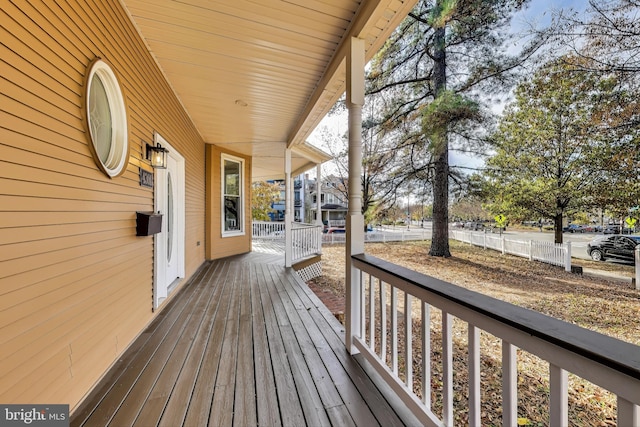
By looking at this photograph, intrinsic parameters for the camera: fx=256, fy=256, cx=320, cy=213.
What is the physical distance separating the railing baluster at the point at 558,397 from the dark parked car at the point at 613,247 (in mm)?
8888

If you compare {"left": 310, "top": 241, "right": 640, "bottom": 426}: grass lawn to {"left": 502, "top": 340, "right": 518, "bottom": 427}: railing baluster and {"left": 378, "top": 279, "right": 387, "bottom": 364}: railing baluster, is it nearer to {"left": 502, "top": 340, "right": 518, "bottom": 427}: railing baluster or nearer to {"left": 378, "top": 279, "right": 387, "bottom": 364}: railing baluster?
{"left": 378, "top": 279, "right": 387, "bottom": 364}: railing baluster

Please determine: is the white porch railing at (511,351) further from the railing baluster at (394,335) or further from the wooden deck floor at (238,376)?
the wooden deck floor at (238,376)

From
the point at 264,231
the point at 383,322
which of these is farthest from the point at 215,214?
the point at 383,322

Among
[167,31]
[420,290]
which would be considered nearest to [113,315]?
[420,290]

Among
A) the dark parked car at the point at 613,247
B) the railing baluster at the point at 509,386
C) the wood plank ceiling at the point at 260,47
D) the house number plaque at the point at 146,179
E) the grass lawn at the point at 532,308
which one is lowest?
the grass lawn at the point at 532,308

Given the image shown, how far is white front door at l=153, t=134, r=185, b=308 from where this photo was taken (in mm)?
3074

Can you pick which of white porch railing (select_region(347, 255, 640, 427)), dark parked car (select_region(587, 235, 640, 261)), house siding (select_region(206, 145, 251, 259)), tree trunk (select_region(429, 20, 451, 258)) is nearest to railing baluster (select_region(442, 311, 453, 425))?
white porch railing (select_region(347, 255, 640, 427))

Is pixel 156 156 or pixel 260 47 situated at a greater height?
pixel 260 47

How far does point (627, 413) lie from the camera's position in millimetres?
674

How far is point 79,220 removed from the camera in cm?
161

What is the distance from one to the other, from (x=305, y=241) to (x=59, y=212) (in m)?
5.26

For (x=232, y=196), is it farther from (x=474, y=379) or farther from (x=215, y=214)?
(x=474, y=379)

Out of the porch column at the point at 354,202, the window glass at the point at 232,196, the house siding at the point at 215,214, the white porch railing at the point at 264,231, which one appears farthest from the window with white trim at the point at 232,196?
the porch column at the point at 354,202

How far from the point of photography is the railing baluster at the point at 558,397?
2.72 ft
